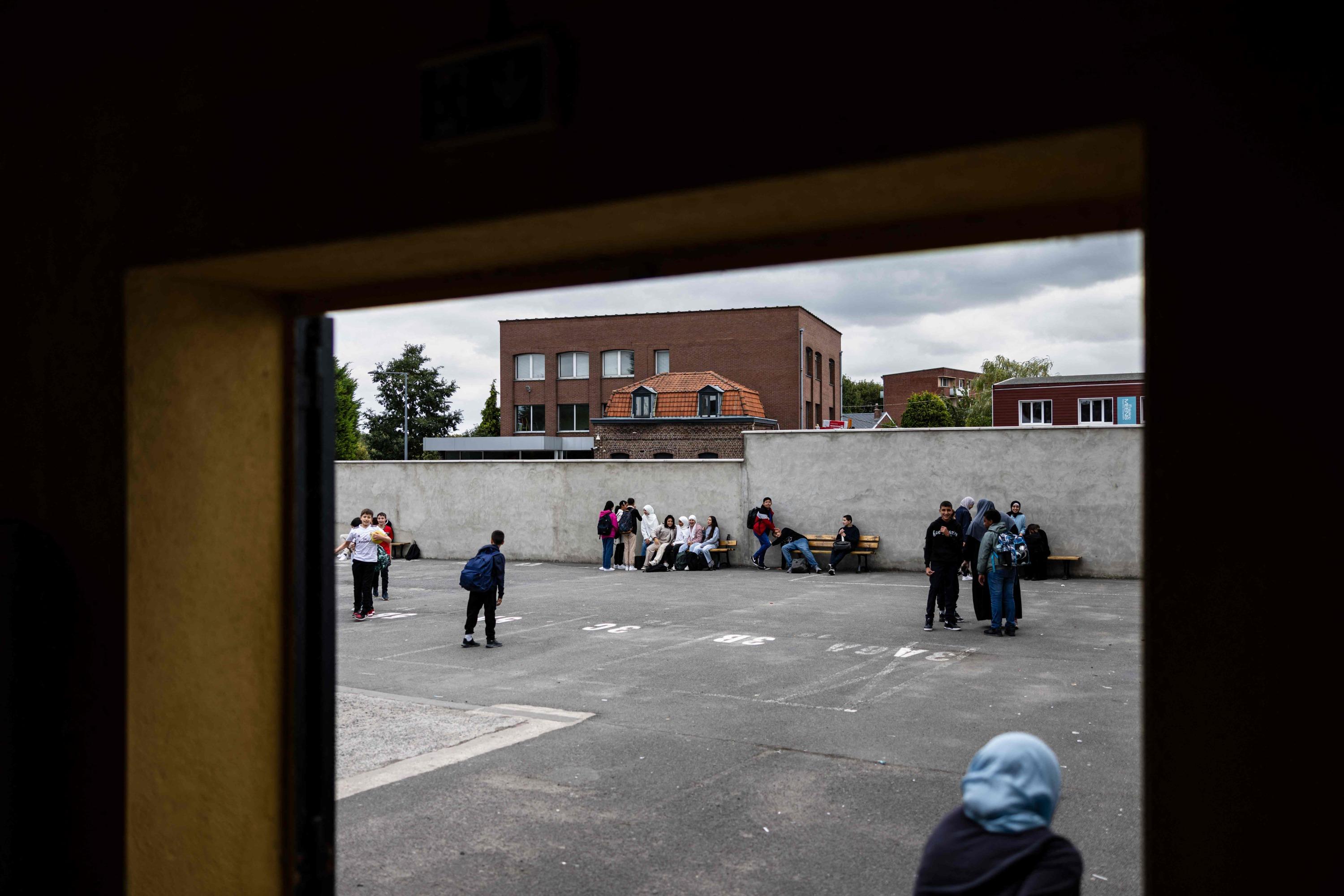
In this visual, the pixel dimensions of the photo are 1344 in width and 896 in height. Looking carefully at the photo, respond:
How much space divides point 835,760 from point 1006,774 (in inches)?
196

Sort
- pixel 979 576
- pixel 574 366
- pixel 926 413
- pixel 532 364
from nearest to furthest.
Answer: pixel 979 576, pixel 574 366, pixel 532 364, pixel 926 413

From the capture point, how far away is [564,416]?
60062 millimetres

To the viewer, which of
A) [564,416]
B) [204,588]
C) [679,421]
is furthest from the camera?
[564,416]

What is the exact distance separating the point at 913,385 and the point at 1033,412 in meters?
66.7

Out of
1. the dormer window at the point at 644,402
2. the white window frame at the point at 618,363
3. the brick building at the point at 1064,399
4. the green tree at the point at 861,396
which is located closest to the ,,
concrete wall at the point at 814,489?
the dormer window at the point at 644,402

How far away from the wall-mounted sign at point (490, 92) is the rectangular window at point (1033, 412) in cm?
5176

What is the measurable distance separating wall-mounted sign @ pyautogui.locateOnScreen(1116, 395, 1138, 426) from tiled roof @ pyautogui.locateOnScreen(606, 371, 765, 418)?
16.7m

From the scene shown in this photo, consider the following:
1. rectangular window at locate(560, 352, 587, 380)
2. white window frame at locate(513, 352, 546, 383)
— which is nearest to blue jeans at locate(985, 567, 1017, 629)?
rectangular window at locate(560, 352, 587, 380)

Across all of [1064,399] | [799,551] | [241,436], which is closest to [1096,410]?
[1064,399]

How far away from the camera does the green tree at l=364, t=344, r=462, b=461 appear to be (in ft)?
268

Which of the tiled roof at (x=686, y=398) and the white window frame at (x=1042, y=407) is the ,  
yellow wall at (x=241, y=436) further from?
the white window frame at (x=1042, y=407)

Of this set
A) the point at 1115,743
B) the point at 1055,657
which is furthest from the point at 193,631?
the point at 1055,657

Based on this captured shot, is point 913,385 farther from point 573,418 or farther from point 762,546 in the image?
point 762,546

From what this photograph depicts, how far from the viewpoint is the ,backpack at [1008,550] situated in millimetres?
13219
